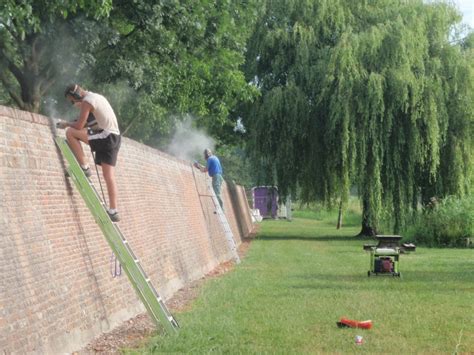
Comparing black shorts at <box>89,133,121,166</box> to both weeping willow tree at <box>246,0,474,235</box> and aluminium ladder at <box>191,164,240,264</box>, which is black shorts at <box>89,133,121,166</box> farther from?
weeping willow tree at <box>246,0,474,235</box>

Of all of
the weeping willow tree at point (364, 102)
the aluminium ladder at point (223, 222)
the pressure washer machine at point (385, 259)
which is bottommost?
the pressure washer machine at point (385, 259)

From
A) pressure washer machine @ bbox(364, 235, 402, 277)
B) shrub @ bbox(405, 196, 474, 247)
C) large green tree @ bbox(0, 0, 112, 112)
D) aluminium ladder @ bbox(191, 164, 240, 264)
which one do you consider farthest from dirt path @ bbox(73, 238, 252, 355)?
shrub @ bbox(405, 196, 474, 247)

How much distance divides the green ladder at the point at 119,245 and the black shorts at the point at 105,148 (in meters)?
0.50

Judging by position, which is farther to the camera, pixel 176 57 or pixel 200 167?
pixel 176 57

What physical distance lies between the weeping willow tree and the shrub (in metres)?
0.61

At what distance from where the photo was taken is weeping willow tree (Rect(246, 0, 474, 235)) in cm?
2873

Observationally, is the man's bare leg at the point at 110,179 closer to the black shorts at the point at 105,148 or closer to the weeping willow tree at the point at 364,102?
the black shorts at the point at 105,148

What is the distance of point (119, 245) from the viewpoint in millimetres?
9180

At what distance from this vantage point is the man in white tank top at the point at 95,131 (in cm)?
935

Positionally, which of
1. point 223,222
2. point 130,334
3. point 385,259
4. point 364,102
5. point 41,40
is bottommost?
point 130,334

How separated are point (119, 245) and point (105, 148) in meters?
1.29

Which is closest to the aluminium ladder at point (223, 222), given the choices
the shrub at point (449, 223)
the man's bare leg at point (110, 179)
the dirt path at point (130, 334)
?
the dirt path at point (130, 334)

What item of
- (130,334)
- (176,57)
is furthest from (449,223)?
(130,334)

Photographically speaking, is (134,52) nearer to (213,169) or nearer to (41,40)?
(41,40)
